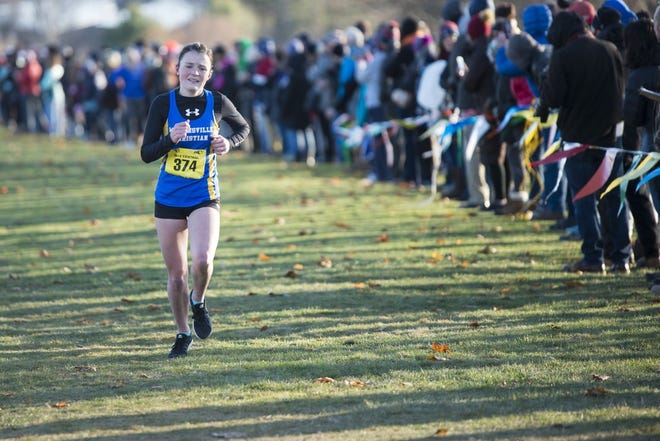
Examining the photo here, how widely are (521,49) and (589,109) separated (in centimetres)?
237

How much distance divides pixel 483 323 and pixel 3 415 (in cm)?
367

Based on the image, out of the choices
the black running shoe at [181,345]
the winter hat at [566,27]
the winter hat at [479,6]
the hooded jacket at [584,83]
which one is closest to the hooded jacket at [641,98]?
the hooded jacket at [584,83]

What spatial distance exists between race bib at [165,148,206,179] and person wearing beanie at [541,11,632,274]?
12.6ft

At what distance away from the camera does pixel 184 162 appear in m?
8.51

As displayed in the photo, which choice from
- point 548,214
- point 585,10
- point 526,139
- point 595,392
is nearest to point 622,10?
point 585,10

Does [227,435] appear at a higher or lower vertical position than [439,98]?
lower

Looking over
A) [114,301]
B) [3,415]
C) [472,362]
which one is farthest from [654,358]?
[114,301]

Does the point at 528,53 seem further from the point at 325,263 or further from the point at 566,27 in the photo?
the point at 325,263

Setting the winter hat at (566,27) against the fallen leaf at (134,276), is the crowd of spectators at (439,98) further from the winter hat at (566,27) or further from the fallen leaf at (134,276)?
the fallen leaf at (134,276)

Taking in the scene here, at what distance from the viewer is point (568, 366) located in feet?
26.2

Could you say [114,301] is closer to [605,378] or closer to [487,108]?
[605,378]

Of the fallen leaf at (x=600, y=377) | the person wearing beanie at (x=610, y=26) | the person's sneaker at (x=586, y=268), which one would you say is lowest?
the person's sneaker at (x=586, y=268)

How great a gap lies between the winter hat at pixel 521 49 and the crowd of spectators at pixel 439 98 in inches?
0.5

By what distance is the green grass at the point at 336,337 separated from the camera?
6.93 metres
